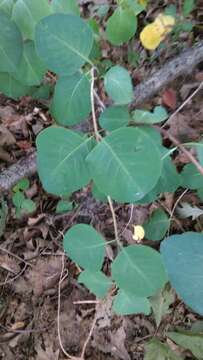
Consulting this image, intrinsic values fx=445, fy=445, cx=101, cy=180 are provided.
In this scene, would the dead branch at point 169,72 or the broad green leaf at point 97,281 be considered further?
the dead branch at point 169,72

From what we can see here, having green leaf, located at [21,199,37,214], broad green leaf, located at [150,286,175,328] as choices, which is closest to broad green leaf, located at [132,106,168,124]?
broad green leaf, located at [150,286,175,328]

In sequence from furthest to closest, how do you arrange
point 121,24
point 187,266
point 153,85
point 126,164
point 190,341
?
point 153,85
point 190,341
point 121,24
point 126,164
point 187,266

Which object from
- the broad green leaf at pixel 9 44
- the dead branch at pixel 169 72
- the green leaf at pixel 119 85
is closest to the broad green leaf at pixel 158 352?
the dead branch at pixel 169 72

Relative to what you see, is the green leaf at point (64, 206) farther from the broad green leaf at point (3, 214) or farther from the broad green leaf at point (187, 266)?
the broad green leaf at point (187, 266)

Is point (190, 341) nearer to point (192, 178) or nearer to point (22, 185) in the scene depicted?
point (192, 178)

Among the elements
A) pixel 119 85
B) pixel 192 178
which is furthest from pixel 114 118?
pixel 192 178

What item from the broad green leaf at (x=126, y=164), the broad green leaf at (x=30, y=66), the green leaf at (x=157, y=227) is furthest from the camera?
the green leaf at (x=157, y=227)
